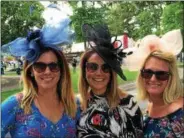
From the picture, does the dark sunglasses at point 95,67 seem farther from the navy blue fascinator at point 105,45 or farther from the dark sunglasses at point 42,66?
the dark sunglasses at point 42,66

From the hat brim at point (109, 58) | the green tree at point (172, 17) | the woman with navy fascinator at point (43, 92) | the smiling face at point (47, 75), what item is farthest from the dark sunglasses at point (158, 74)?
the green tree at point (172, 17)

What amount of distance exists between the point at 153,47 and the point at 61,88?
0.93 meters

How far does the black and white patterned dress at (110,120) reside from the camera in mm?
2809

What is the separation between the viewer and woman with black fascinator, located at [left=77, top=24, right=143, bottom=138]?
111 inches

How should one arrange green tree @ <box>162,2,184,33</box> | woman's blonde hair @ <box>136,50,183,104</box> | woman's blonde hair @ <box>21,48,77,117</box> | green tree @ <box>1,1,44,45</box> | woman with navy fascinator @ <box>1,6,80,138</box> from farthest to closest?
green tree @ <box>162,2,184,33</box> → green tree @ <box>1,1,44,45</box> → woman's blonde hair @ <box>136,50,183,104</box> → woman's blonde hair @ <box>21,48,77,117</box> → woman with navy fascinator @ <box>1,6,80,138</box>

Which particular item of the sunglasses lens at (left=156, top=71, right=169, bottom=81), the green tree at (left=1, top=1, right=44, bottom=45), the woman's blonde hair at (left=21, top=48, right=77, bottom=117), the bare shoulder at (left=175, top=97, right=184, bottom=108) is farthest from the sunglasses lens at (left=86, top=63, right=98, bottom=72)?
the green tree at (left=1, top=1, right=44, bottom=45)

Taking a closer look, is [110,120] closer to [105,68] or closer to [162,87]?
[105,68]

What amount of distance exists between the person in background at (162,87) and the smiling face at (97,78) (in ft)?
1.20

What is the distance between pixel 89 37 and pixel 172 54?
2.50ft

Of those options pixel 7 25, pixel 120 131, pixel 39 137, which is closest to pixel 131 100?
pixel 120 131

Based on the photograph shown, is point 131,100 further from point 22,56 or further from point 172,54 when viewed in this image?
point 22,56

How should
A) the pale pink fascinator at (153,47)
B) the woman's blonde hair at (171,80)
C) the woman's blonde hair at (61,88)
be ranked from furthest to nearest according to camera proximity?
the pale pink fascinator at (153,47) < the woman's blonde hair at (171,80) < the woman's blonde hair at (61,88)

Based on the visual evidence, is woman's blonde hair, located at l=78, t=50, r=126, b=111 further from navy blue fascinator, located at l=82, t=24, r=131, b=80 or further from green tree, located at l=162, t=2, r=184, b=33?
green tree, located at l=162, t=2, r=184, b=33

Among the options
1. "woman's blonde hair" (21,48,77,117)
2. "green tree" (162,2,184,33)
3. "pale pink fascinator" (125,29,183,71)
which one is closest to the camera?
"woman's blonde hair" (21,48,77,117)
